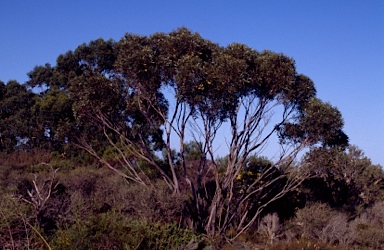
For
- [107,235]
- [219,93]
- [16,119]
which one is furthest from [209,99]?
[16,119]

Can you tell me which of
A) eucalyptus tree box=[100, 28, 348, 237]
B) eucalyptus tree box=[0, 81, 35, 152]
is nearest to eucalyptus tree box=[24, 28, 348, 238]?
eucalyptus tree box=[100, 28, 348, 237]

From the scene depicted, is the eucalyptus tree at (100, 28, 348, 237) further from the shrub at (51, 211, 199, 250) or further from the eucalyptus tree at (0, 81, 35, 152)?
the eucalyptus tree at (0, 81, 35, 152)

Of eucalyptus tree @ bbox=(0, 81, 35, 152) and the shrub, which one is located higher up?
eucalyptus tree @ bbox=(0, 81, 35, 152)

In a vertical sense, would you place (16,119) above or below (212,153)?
above

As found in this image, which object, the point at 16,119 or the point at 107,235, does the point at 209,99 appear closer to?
the point at 107,235

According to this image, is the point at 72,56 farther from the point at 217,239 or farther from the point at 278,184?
the point at 217,239

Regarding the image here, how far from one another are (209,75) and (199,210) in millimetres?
3338

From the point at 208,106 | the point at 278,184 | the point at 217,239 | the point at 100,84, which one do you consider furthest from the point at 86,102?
the point at 278,184

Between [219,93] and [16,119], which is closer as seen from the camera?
[219,93]

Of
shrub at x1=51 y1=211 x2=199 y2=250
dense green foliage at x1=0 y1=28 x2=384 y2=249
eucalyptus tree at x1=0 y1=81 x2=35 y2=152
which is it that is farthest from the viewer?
eucalyptus tree at x1=0 y1=81 x2=35 y2=152

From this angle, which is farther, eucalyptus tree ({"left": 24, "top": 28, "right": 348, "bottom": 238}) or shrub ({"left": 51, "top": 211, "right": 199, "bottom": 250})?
eucalyptus tree ({"left": 24, "top": 28, "right": 348, "bottom": 238})

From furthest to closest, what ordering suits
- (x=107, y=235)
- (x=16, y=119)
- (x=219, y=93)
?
(x=16, y=119) < (x=219, y=93) < (x=107, y=235)

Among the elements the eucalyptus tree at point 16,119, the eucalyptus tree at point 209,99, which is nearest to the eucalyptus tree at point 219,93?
the eucalyptus tree at point 209,99

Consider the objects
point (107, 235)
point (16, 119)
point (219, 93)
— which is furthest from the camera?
point (16, 119)
